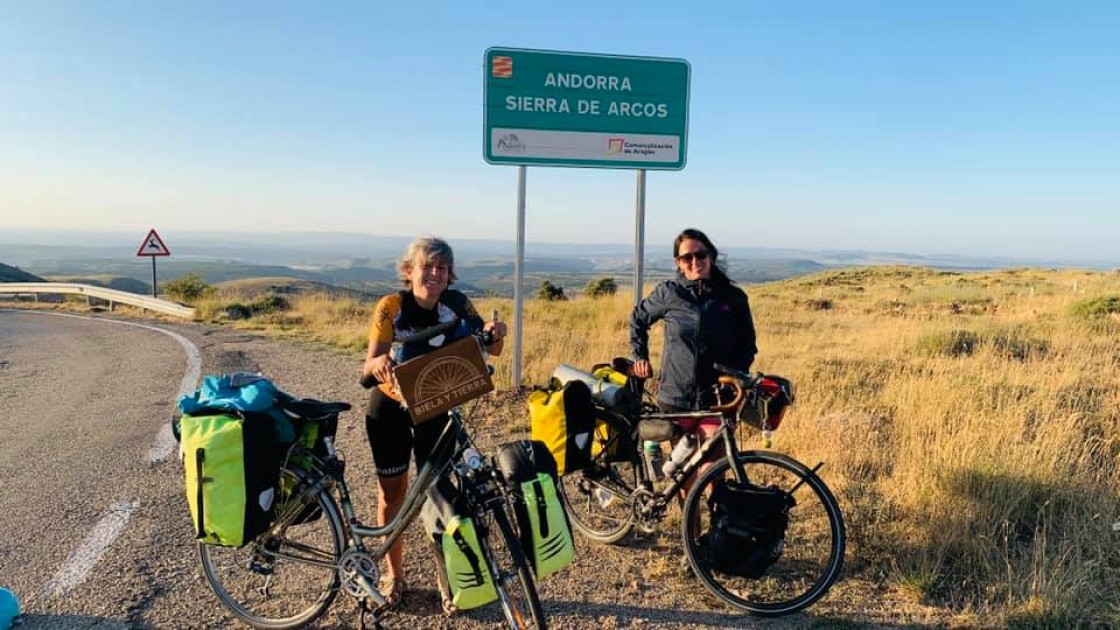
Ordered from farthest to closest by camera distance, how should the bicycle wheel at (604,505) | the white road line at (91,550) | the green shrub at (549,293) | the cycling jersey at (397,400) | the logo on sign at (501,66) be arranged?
the green shrub at (549,293) → the logo on sign at (501,66) → the bicycle wheel at (604,505) → the white road line at (91,550) → the cycling jersey at (397,400)

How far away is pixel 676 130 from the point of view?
24.0ft

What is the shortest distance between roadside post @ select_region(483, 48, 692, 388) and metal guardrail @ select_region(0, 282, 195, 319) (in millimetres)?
13222

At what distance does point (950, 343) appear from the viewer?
30.0 ft

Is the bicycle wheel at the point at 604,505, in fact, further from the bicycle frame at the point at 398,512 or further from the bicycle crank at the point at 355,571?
A: the bicycle crank at the point at 355,571

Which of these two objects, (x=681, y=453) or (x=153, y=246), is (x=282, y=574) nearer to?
(x=681, y=453)

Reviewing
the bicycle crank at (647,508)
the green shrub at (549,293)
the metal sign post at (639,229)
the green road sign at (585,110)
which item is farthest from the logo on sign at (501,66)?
the green shrub at (549,293)

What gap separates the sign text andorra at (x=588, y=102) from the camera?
7.20m

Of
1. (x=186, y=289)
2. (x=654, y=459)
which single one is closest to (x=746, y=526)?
(x=654, y=459)

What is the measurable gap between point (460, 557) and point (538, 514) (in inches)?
13.4

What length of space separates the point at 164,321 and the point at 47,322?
275 centimetres

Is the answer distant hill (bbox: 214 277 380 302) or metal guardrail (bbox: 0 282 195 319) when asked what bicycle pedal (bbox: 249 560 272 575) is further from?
distant hill (bbox: 214 277 380 302)

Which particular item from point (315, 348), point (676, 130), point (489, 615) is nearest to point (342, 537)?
point (489, 615)

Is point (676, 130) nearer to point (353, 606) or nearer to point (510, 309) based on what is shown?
point (353, 606)

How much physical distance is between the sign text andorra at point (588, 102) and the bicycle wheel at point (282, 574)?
17.5 feet
